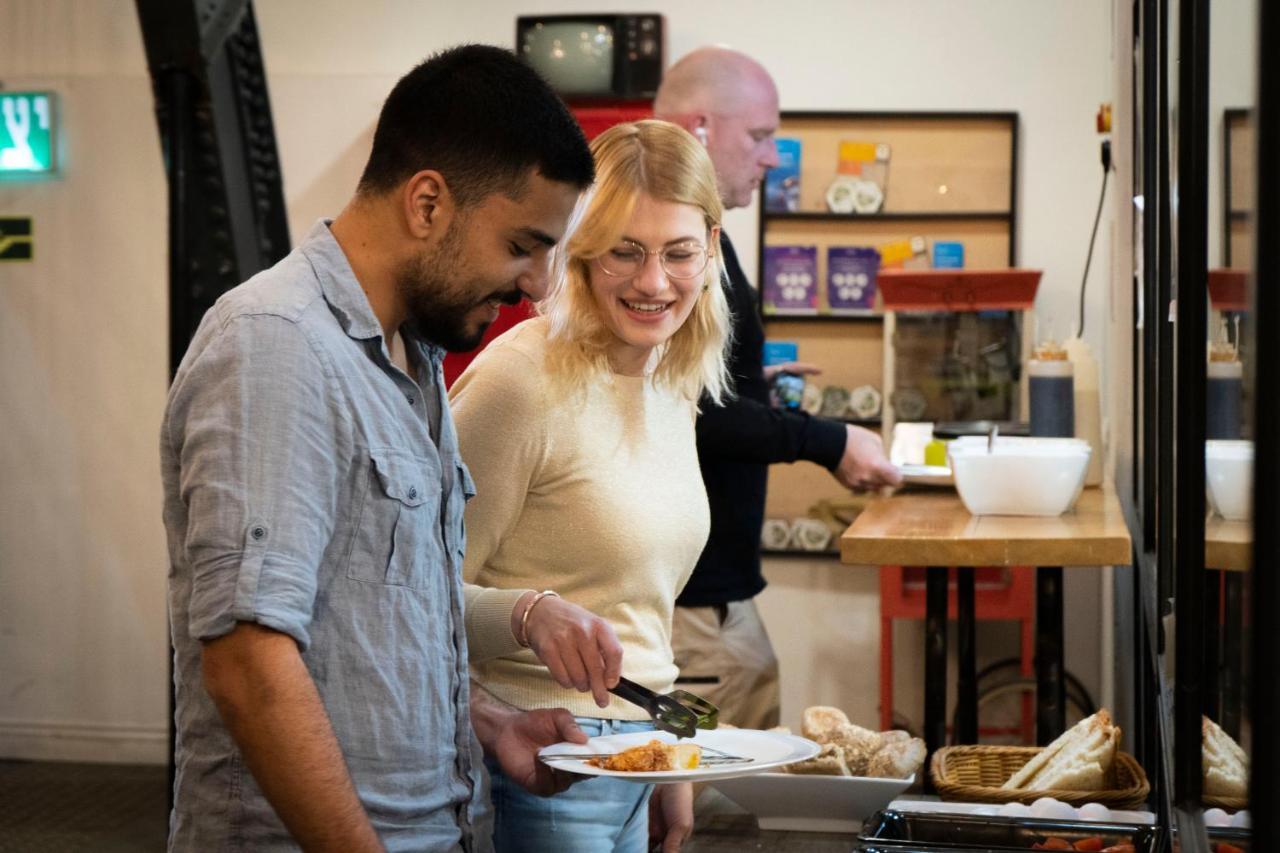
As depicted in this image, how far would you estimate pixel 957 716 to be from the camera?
292cm

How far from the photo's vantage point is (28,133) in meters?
5.73

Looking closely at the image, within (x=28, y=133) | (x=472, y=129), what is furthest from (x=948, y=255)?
(x=472, y=129)

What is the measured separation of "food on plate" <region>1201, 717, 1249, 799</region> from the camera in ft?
2.67

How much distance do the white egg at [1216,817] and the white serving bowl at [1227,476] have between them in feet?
0.59

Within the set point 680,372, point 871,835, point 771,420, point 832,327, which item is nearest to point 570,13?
point 832,327

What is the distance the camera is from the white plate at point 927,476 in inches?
137

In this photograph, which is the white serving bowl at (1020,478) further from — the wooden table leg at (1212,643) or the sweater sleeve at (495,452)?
the wooden table leg at (1212,643)

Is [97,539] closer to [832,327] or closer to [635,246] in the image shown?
[832,327]

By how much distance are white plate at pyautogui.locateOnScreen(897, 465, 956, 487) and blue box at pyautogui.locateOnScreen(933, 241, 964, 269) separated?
2021 mm

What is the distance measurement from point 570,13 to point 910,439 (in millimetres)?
2454

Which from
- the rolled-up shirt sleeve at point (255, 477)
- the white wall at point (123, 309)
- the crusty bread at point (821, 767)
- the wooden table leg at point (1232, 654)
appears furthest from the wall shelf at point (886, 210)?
the wooden table leg at point (1232, 654)

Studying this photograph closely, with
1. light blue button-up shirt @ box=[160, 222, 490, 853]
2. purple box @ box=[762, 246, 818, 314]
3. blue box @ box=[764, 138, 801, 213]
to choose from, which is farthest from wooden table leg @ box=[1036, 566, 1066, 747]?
blue box @ box=[764, 138, 801, 213]

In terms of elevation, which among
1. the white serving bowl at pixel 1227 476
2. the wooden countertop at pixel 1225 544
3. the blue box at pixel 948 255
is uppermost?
the blue box at pixel 948 255

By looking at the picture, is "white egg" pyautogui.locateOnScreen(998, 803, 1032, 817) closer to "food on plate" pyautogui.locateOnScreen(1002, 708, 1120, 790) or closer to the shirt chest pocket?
"food on plate" pyautogui.locateOnScreen(1002, 708, 1120, 790)
